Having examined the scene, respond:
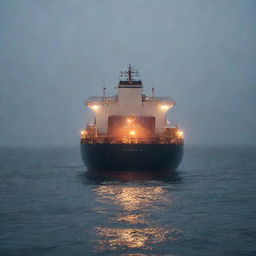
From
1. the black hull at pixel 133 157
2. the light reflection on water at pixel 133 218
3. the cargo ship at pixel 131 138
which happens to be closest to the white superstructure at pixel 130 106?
the cargo ship at pixel 131 138

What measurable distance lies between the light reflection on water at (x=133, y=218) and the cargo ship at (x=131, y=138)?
484 centimetres

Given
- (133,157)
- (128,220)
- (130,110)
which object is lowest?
(128,220)

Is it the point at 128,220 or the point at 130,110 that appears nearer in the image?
the point at 128,220

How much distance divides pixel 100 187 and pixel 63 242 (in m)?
17.3

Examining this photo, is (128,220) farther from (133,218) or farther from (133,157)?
(133,157)

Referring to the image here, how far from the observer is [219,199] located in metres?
28.8

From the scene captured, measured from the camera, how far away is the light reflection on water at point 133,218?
17.0 m

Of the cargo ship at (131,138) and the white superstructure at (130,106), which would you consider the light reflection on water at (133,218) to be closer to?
the cargo ship at (131,138)

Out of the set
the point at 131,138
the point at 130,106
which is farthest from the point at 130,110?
the point at 131,138

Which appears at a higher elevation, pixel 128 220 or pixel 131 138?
pixel 131 138

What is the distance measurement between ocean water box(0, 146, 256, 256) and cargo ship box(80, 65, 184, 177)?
11.8 feet

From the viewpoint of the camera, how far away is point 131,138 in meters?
38.7

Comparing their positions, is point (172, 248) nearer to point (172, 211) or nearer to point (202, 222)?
point (202, 222)

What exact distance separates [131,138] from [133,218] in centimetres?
1773
